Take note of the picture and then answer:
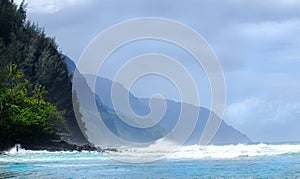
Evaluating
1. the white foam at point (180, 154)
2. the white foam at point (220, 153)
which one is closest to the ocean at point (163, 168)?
the white foam at point (220, 153)

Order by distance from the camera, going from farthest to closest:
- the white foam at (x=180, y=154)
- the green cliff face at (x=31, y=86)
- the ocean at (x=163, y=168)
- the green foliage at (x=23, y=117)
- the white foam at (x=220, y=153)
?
the green cliff face at (x=31, y=86), the green foliage at (x=23, y=117), the white foam at (x=220, y=153), the white foam at (x=180, y=154), the ocean at (x=163, y=168)

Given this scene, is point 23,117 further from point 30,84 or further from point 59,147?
point 59,147

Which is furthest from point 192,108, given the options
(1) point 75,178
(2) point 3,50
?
(2) point 3,50

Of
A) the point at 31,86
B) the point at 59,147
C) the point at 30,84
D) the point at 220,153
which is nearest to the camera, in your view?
the point at 220,153

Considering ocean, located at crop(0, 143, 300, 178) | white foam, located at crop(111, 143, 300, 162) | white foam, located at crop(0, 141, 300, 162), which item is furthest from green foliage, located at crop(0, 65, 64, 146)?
white foam, located at crop(111, 143, 300, 162)

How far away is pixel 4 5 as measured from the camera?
228ft

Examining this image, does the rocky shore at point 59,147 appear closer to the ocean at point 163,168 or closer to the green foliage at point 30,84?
the green foliage at point 30,84

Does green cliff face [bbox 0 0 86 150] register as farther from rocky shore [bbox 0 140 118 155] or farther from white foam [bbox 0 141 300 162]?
white foam [bbox 0 141 300 162]

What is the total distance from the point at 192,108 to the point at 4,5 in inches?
1748

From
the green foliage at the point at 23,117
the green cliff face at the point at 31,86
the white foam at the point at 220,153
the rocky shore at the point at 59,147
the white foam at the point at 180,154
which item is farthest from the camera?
the rocky shore at the point at 59,147

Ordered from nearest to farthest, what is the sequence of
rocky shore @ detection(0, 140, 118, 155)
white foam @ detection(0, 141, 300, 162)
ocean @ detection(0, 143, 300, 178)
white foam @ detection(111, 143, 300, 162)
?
ocean @ detection(0, 143, 300, 178) → white foam @ detection(0, 141, 300, 162) → white foam @ detection(111, 143, 300, 162) → rocky shore @ detection(0, 140, 118, 155)

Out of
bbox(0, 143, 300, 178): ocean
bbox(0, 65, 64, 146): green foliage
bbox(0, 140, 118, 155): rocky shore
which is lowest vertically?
bbox(0, 143, 300, 178): ocean

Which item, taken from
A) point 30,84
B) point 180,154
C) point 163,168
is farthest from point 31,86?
point 163,168

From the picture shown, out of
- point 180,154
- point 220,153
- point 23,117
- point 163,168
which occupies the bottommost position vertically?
point 163,168
